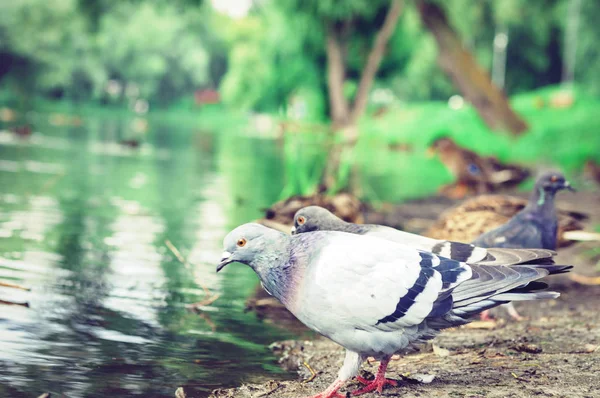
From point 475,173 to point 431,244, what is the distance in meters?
9.07

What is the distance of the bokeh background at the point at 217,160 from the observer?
4402mm

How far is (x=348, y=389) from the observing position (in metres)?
3.85

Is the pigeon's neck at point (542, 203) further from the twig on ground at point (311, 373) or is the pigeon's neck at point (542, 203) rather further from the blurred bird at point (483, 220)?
the twig on ground at point (311, 373)

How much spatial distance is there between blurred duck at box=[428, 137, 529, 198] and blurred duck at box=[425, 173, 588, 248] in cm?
593

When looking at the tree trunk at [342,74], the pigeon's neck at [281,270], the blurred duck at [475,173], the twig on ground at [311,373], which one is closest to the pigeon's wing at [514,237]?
the twig on ground at [311,373]

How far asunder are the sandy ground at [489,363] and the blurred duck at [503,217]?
733mm

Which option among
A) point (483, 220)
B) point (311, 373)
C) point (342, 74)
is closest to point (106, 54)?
point (342, 74)

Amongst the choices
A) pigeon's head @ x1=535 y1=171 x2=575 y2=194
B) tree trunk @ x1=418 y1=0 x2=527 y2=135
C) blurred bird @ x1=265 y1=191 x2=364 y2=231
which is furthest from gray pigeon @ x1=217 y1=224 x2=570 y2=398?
tree trunk @ x1=418 y1=0 x2=527 y2=135

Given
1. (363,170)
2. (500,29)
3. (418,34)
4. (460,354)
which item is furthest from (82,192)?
(500,29)

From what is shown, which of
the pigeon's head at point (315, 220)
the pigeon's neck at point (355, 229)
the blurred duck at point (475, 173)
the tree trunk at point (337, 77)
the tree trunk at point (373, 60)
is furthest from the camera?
the tree trunk at point (337, 77)

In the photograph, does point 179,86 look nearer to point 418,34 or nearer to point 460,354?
point 418,34

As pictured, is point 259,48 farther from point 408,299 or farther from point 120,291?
point 408,299

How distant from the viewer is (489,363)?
408 centimetres

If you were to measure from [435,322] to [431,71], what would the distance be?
4753cm
